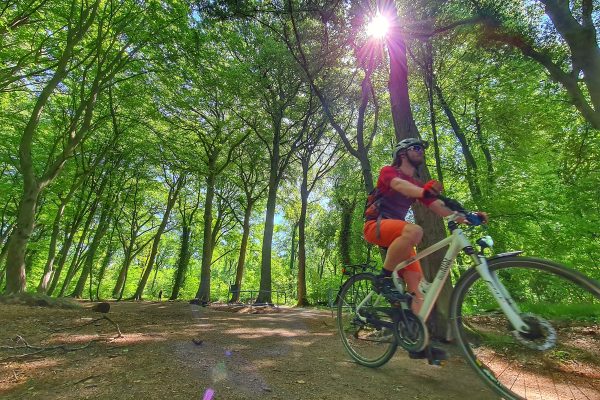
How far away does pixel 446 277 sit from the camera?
9.20 ft

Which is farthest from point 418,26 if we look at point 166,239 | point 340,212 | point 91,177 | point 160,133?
point 166,239

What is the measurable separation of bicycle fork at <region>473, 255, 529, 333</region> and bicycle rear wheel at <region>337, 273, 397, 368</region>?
1097 millimetres

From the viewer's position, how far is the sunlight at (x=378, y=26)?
23.1 ft

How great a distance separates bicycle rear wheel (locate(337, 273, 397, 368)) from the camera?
3391mm

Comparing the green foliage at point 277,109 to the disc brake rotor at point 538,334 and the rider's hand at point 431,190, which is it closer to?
the rider's hand at point 431,190

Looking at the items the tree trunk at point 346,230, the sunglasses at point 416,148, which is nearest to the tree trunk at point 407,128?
the sunglasses at point 416,148

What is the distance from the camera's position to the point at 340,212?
25.2 meters

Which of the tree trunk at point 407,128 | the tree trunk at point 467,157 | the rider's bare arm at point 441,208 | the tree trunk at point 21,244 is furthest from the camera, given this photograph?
the tree trunk at point 467,157

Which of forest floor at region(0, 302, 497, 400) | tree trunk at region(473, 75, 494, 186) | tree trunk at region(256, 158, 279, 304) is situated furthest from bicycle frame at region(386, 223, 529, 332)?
tree trunk at region(473, 75, 494, 186)

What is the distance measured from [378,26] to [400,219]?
605 centimetres

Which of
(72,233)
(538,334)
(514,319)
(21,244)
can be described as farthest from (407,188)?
(72,233)

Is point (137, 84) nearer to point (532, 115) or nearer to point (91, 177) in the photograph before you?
point (91, 177)

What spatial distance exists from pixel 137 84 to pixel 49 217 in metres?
12.5

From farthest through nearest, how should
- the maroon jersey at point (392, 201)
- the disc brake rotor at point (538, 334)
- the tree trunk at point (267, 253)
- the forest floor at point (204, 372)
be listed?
the tree trunk at point (267, 253), the maroon jersey at point (392, 201), the forest floor at point (204, 372), the disc brake rotor at point (538, 334)
